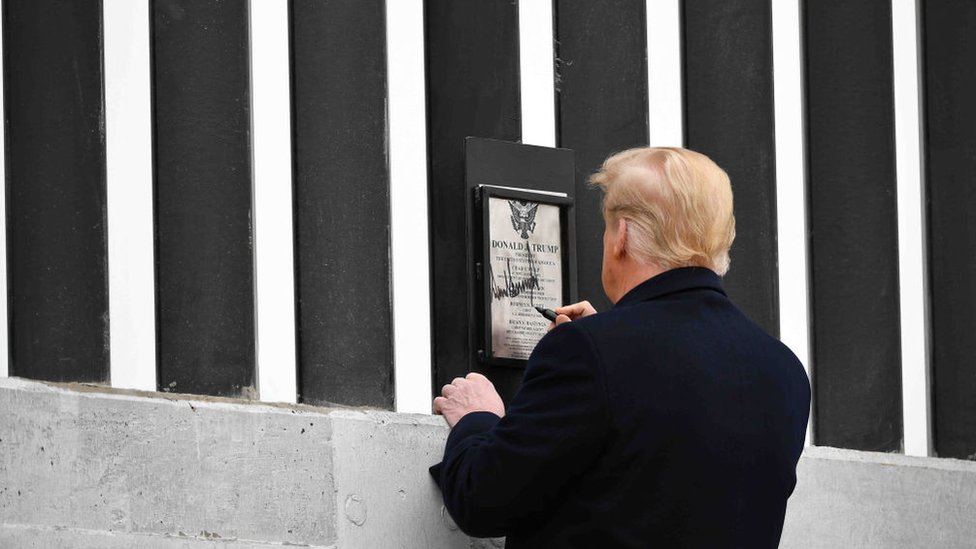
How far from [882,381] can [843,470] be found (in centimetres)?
35

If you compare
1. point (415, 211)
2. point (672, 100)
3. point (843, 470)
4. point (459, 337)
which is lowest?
point (843, 470)

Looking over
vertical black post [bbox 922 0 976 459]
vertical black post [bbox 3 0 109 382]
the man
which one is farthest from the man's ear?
vertical black post [bbox 922 0 976 459]

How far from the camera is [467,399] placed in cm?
389

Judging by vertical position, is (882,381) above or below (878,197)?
below

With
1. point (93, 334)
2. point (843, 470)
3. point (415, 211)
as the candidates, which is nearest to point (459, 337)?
point (415, 211)

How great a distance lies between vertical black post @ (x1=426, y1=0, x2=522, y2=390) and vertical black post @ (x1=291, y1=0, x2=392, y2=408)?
11cm

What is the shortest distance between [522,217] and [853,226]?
45.0 inches

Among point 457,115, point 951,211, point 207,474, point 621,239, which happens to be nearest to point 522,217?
point 457,115

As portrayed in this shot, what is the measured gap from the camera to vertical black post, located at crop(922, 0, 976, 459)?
15.8 feet

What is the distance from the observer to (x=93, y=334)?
12.2 feet

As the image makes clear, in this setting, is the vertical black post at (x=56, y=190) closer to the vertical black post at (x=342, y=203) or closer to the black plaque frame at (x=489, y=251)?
the vertical black post at (x=342, y=203)

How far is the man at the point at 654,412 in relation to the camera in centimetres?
320

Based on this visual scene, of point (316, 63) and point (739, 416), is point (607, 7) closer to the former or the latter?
point (316, 63)
